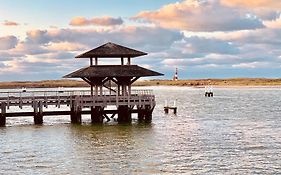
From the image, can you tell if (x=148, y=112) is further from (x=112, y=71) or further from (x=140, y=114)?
(x=112, y=71)

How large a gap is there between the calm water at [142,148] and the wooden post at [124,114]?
1.65 metres

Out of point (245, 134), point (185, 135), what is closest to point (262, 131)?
point (245, 134)

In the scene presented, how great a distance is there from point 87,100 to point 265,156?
19794mm

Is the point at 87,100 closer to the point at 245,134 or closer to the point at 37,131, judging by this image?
the point at 37,131

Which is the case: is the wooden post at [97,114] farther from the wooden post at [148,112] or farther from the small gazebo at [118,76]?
the wooden post at [148,112]

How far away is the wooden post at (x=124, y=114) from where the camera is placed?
1906 inches

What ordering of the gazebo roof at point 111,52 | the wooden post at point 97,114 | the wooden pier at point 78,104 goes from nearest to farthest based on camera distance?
1. the wooden pier at point 78,104
2. the wooden post at point 97,114
3. the gazebo roof at point 111,52

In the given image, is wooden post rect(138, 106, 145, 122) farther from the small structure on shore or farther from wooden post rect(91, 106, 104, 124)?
wooden post rect(91, 106, 104, 124)

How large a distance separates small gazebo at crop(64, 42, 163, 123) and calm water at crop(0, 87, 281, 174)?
1727 millimetres

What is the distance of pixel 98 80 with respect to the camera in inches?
1921

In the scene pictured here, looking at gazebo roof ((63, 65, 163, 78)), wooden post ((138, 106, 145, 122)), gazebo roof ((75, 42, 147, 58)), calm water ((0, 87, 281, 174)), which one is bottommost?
calm water ((0, 87, 281, 174))

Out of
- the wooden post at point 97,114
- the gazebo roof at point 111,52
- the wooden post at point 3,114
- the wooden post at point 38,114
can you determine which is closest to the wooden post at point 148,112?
the wooden post at point 97,114

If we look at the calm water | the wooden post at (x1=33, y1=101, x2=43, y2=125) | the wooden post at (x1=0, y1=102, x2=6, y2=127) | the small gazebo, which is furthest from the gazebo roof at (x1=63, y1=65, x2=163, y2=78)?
the wooden post at (x1=0, y1=102, x2=6, y2=127)

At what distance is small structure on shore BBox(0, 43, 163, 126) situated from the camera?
153 feet
